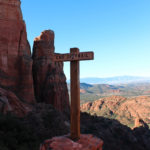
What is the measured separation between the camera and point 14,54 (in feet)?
93.9

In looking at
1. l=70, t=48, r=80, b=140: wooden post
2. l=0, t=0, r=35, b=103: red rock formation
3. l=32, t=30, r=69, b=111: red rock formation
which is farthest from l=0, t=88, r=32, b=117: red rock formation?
l=70, t=48, r=80, b=140: wooden post

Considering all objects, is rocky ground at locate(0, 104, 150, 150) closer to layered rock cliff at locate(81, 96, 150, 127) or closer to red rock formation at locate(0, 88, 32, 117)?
red rock formation at locate(0, 88, 32, 117)

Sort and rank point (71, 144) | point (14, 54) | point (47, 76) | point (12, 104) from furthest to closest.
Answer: point (47, 76), point (14, 54), point (12, 104), point (71, 144)

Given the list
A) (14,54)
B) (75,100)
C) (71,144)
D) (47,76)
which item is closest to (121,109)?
(47,76)

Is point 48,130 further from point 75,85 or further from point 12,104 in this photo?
point 75,85

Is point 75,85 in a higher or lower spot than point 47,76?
lower

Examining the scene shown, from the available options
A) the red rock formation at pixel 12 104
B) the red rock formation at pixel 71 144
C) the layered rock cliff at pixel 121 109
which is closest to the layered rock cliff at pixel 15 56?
the red rock formation at pixel 12 104

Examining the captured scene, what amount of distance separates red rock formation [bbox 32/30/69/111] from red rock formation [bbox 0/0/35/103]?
5749 mm

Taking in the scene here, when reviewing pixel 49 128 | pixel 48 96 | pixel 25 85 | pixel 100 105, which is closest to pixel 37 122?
pixel 49 128

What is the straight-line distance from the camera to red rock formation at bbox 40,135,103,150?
7941mm

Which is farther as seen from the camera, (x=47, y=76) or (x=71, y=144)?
(x=47, y=76)

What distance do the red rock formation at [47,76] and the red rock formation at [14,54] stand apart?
18.9 ft

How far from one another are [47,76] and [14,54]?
8.98 metres

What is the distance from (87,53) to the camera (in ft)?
Result: 29.2
